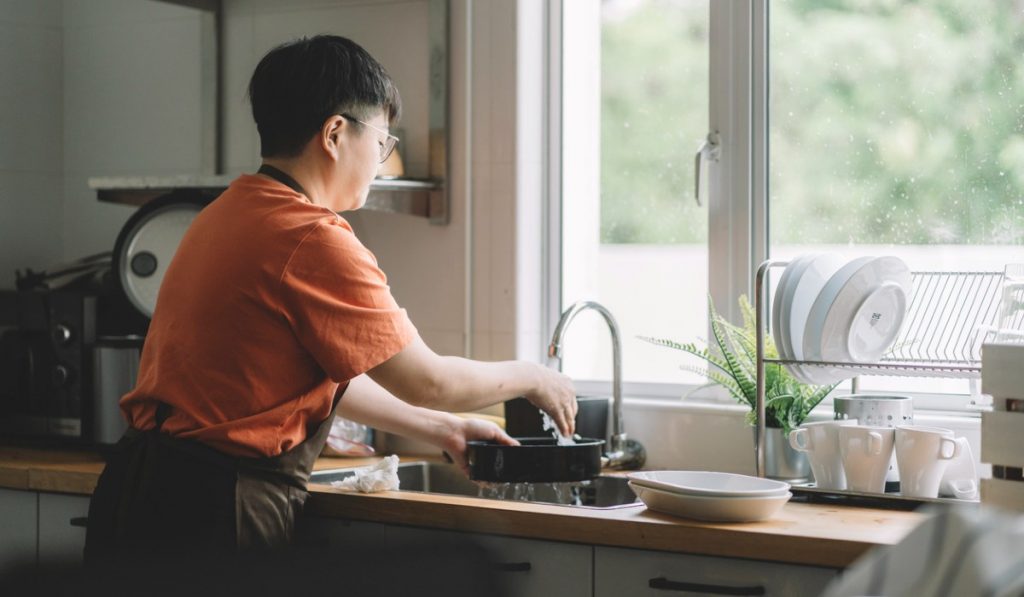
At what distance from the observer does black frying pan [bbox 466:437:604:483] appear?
2.01 meters

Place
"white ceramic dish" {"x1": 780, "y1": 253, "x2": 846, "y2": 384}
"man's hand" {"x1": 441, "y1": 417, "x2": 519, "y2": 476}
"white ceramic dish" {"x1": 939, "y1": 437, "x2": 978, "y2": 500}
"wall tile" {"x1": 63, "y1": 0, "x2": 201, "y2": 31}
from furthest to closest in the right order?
"wall tile" {"x1": 63, "y1": 0, "x2": 201, "y2": 31}
"man's hand" {"x1": 441, "y1": 417, "x2": 519, "y2": 476}
"white ceramic dish" {"x1": 780, "y1": 253, "x2": 846, "y2": 384}
"white ceramic dish" {"x1": 939, "y1": 437, "x2": 978, "y2": 500}

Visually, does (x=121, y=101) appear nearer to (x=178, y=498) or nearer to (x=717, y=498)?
(x=178, y=498)

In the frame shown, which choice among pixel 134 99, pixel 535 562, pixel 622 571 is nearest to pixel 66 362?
pixel 134 99

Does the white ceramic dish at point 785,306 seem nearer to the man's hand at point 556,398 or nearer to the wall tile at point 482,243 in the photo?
the man's hand at point 556,398

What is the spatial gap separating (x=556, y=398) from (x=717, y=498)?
0.41 m

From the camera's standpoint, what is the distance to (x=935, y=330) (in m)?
2.07

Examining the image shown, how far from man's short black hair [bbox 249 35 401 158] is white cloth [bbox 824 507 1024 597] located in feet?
4.02

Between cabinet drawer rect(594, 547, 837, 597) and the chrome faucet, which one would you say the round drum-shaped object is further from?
cabinet drawer rect(594, 547, 837, 597)

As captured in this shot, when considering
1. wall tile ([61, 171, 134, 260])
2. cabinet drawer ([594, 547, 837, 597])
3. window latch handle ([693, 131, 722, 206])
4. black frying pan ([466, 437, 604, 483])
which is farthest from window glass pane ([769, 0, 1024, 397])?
wall tile ([61, 171, 134, 260])

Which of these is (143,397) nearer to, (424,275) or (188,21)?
(424,275)

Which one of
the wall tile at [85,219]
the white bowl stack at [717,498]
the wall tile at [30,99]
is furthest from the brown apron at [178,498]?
the wall tile at [30,99]

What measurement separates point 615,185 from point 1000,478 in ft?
3.92

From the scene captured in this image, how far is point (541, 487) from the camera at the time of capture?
2311 mm

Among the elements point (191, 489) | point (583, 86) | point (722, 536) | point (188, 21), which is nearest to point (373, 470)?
point (191, 489)
